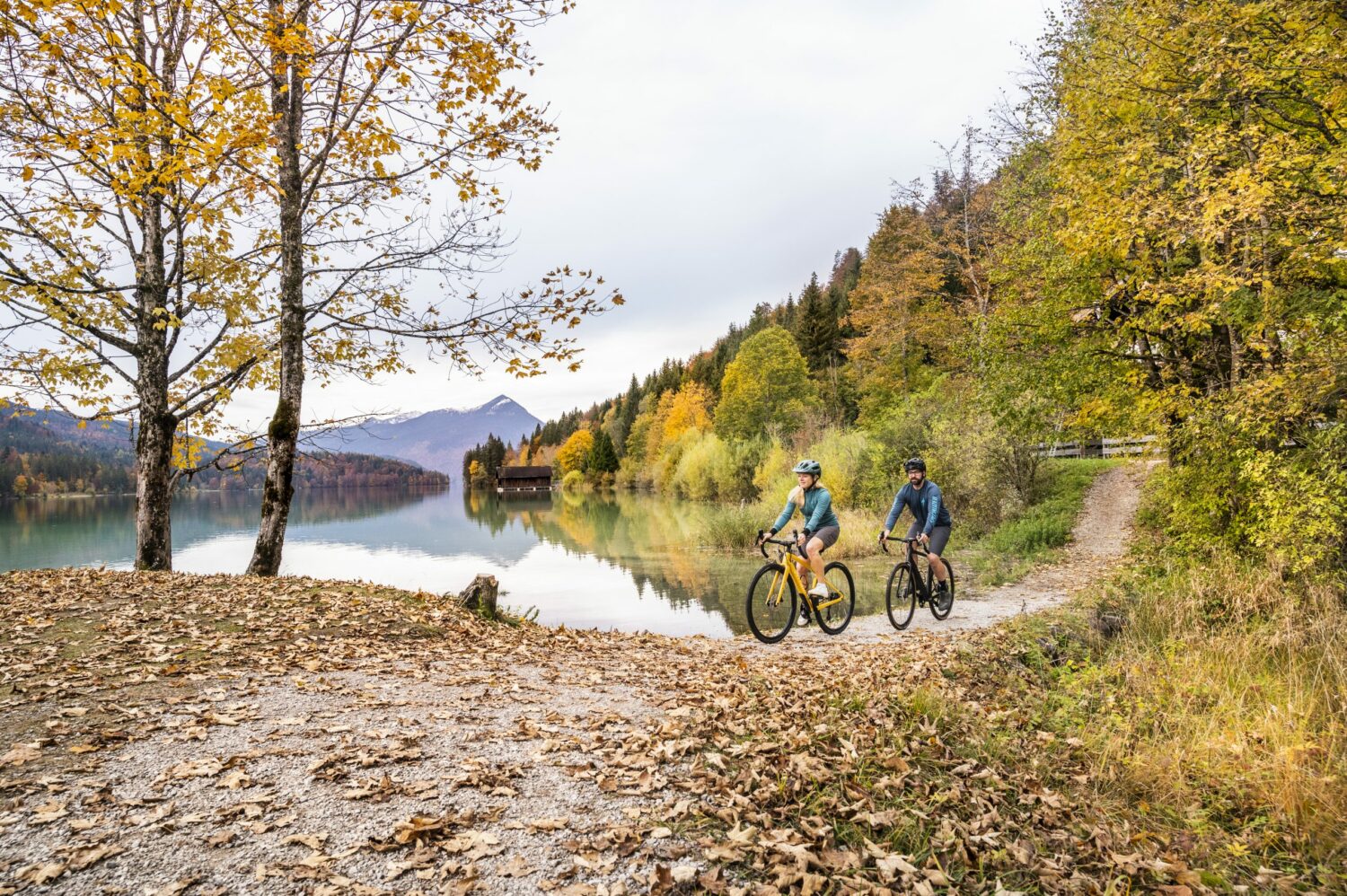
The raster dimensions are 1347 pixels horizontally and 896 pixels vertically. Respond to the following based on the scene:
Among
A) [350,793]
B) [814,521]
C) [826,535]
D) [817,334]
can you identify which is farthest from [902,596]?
[817,334]

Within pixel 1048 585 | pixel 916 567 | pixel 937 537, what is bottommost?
pixel 1048 585

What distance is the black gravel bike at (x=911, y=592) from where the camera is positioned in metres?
10.2

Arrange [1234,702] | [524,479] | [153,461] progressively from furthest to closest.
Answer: [524,479], [153,461], [1234,702]

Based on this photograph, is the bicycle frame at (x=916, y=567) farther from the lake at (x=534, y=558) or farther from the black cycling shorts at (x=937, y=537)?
the lake at (x=534, y=558)

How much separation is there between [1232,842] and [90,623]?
9.77 meters

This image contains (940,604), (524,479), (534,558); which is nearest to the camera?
(940,604)

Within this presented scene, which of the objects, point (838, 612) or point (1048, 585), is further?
point (1048, 585)

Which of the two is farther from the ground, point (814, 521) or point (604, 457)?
point (604, 457)

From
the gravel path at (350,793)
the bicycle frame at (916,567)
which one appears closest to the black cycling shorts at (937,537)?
the bicycle frame at (916,567)

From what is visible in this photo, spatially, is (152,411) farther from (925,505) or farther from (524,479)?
(524,479)

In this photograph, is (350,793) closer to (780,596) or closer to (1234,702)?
(780,596)

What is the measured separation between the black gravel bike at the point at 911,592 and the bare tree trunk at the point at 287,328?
9107 millimetres

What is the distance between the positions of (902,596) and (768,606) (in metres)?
2.51

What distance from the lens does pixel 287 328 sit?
1000 cm
